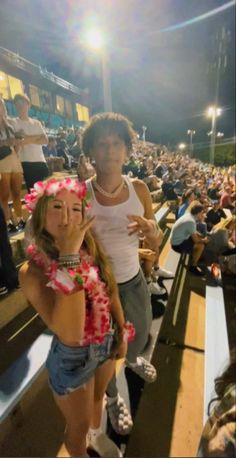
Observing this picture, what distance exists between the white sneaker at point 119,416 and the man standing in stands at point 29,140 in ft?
6.34

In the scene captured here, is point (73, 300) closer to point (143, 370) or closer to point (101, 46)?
point (143, 370)

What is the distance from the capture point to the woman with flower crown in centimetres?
73

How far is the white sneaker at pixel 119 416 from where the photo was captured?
1.22 m

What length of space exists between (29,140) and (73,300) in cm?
183

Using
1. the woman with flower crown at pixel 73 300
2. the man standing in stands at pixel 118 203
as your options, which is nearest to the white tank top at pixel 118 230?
the man standing in stands at pixel 118 203

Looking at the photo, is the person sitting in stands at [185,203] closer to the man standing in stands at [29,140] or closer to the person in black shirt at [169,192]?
the person in black shirt at [169,192]

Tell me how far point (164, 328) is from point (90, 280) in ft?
5.19

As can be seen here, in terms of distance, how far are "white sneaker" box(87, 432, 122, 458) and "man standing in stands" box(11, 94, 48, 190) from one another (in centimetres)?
201

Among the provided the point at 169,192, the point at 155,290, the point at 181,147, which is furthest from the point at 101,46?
the point at 181,147

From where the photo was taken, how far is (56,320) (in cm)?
76

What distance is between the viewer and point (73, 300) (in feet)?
2.39

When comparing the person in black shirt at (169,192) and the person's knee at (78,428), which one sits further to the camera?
the person in black shirt at (169,192)

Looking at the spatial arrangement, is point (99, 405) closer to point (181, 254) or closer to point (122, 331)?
point (122, 331)

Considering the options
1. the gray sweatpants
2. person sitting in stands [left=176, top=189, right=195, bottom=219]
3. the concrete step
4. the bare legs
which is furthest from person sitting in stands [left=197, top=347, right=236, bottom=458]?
person sitting in stands [left=176, top=189, right=195, bottom=219]
